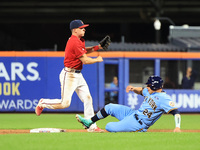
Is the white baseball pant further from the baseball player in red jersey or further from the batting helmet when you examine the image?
the batting helmet

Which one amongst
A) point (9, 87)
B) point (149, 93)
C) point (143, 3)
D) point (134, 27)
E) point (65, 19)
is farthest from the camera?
point (134, 27)

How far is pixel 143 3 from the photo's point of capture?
3284 centimetres

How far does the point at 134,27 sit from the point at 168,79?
83.8ft

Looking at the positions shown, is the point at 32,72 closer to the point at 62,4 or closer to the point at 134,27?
the point at 62,4

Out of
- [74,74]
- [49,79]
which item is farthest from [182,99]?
[74,74]

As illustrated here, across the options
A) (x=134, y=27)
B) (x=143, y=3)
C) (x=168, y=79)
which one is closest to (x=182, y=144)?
(x=168, y=79)

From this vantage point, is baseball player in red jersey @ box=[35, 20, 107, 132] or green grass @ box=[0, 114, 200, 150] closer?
green grass @ box=[0, 114, 200, 150]

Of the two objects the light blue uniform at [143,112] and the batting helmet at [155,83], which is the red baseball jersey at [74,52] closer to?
the light blue uniform at [143,112]

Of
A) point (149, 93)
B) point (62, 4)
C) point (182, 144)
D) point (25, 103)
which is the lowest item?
point (25, 103)

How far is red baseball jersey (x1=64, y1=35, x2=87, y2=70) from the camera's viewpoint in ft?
25.4

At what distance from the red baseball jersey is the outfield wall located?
21.9 feet

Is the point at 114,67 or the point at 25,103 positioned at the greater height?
the point at 114,67

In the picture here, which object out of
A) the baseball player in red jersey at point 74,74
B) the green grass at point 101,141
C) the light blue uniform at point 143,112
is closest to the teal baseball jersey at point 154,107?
the light blue uniform at point 143,112

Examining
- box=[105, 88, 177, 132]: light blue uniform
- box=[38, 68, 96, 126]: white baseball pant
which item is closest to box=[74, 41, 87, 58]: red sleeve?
box=[38, 68, 96, 126]: white baseball pant
